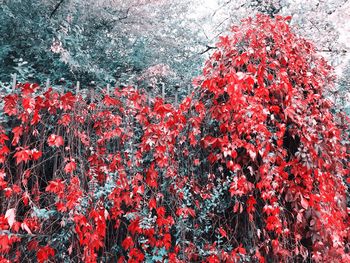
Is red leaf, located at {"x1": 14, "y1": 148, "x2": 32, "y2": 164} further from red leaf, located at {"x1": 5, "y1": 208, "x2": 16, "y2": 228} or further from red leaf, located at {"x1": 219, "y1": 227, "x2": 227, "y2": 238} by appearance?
red leaf, located at {"x1": 219, "y1": 227, "x2": 227, "y2": 238}

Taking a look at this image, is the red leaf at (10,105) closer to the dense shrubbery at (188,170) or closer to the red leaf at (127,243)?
the dense shrubbery at (188,170)

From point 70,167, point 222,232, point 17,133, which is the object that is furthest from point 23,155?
point 222,232

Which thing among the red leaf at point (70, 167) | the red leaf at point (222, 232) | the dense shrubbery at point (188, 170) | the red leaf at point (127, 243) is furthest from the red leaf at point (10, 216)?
the red leaf at point (222, 232)

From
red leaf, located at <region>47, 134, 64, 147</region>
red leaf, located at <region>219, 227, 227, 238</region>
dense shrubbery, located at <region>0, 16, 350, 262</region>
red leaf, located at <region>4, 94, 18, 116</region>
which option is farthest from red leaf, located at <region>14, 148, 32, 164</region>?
red leaf, located at <region>219, 227, 227, 238</region>

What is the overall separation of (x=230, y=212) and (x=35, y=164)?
133cm

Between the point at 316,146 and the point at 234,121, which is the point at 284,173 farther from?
the point at 234,121

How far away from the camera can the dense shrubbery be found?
2176 millimetres

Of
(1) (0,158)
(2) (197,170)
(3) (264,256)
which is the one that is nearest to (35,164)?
(1) (0,158)

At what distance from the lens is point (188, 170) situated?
2514 mm

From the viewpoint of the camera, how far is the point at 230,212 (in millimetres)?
2545

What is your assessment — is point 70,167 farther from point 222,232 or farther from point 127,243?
point 222,232

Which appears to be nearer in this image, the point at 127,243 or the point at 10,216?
the point at 10,216

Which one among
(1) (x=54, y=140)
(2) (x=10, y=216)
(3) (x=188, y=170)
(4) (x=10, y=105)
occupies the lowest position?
(2) (x=10, y=216)

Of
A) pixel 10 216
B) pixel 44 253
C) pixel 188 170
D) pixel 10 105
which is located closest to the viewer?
pixel 10 216
